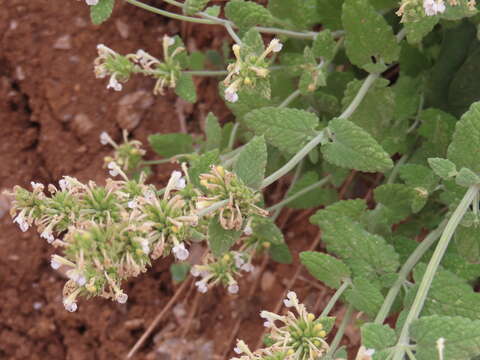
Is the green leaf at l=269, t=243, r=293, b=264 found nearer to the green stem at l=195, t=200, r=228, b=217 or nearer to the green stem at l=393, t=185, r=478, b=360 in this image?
the green stem at l=393, t=185, r=478, b=360

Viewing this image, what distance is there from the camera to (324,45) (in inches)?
79.0

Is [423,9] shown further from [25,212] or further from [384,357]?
[25,212]

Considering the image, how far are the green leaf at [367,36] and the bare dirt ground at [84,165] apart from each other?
2.92ft

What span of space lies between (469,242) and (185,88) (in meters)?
0.97

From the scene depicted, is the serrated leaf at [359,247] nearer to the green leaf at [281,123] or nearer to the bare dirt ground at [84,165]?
the green leaf at [281,123]

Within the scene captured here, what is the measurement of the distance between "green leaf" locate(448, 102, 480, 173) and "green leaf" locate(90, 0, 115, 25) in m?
1.02

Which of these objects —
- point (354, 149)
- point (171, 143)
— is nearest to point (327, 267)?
point (354, 149)

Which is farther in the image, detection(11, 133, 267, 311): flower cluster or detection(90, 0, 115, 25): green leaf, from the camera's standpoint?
detection(90, 0, 115, 25): green leaf

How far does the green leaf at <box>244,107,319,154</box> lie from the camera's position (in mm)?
1738

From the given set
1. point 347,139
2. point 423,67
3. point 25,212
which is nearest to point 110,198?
point 25,212

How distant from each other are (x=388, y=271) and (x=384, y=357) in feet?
1.17

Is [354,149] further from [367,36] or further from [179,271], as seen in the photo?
[179,271]

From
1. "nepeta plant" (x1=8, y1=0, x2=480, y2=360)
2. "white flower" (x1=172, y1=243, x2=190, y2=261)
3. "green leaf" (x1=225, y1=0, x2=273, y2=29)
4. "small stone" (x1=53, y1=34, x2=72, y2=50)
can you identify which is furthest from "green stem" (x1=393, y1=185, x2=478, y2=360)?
"small stone" (x1=53, y1=34, x2=72, y2=50)

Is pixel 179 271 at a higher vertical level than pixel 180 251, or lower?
lower
